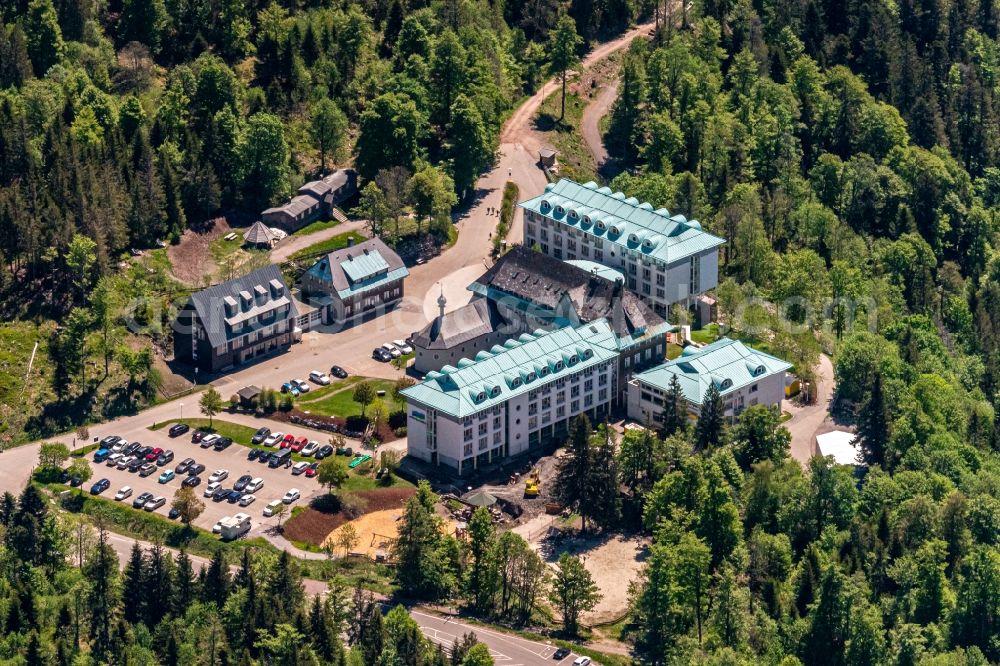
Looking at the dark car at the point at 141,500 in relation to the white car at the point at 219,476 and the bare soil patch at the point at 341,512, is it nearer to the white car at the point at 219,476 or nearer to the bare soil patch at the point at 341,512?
the white car at the point at 219,476

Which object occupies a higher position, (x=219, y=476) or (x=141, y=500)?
(x=141, y=500)

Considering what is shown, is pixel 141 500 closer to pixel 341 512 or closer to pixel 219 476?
pixel 219 476

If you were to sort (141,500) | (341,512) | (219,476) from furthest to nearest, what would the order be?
(219,476), (341,512), (141,500)

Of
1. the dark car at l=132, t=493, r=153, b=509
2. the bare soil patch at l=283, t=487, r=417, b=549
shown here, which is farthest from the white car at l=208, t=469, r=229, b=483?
the bare soil patch at l=283, t=487, r=417, b=549

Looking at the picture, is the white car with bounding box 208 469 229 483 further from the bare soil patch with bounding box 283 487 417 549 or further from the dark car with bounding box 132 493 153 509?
the bare soil patch with bounding box 283 487 417 549

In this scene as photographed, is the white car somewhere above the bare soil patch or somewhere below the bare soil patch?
above

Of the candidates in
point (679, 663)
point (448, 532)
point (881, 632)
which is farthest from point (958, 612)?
point (448, 532)

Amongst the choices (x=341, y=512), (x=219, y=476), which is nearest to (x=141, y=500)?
(x=219, y=476)
